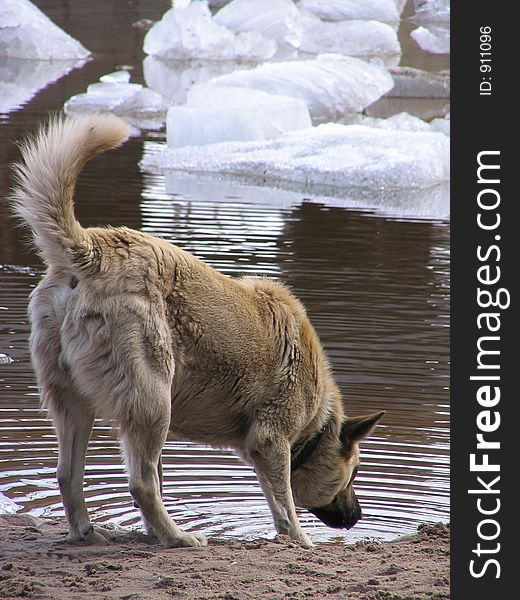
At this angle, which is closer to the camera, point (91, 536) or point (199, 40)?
point (91, 536)

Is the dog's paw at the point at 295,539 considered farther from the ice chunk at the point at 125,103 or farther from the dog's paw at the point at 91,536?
the ice chunk at the point at 125,103

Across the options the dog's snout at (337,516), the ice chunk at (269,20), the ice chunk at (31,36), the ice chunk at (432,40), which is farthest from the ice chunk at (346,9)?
the dog's snout at (337,516)

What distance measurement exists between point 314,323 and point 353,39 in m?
18.7

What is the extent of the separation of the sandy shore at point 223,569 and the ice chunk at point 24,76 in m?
14.9

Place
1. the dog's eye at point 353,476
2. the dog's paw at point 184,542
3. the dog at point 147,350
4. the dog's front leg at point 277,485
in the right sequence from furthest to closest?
the dog's eye at point 353,476 → the dog's front leg at point 277,485 → the dog's paw at point 184,542 → the dog at point 147,350

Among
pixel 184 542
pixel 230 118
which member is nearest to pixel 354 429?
pixel 184 542

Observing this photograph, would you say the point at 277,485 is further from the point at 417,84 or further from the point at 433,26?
the point at 433,26

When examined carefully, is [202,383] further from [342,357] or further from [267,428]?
[342,357]

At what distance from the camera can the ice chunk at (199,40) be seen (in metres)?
24.5

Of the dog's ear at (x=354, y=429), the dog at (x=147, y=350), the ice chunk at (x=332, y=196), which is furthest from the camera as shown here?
the ice chunk at (x=332, y=196)

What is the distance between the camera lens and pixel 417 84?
890 inches

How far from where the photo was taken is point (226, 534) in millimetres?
5133

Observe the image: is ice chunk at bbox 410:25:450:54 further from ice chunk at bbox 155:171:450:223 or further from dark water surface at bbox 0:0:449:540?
ice chunk at bbox 155:171:450:223

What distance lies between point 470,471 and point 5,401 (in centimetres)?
347
